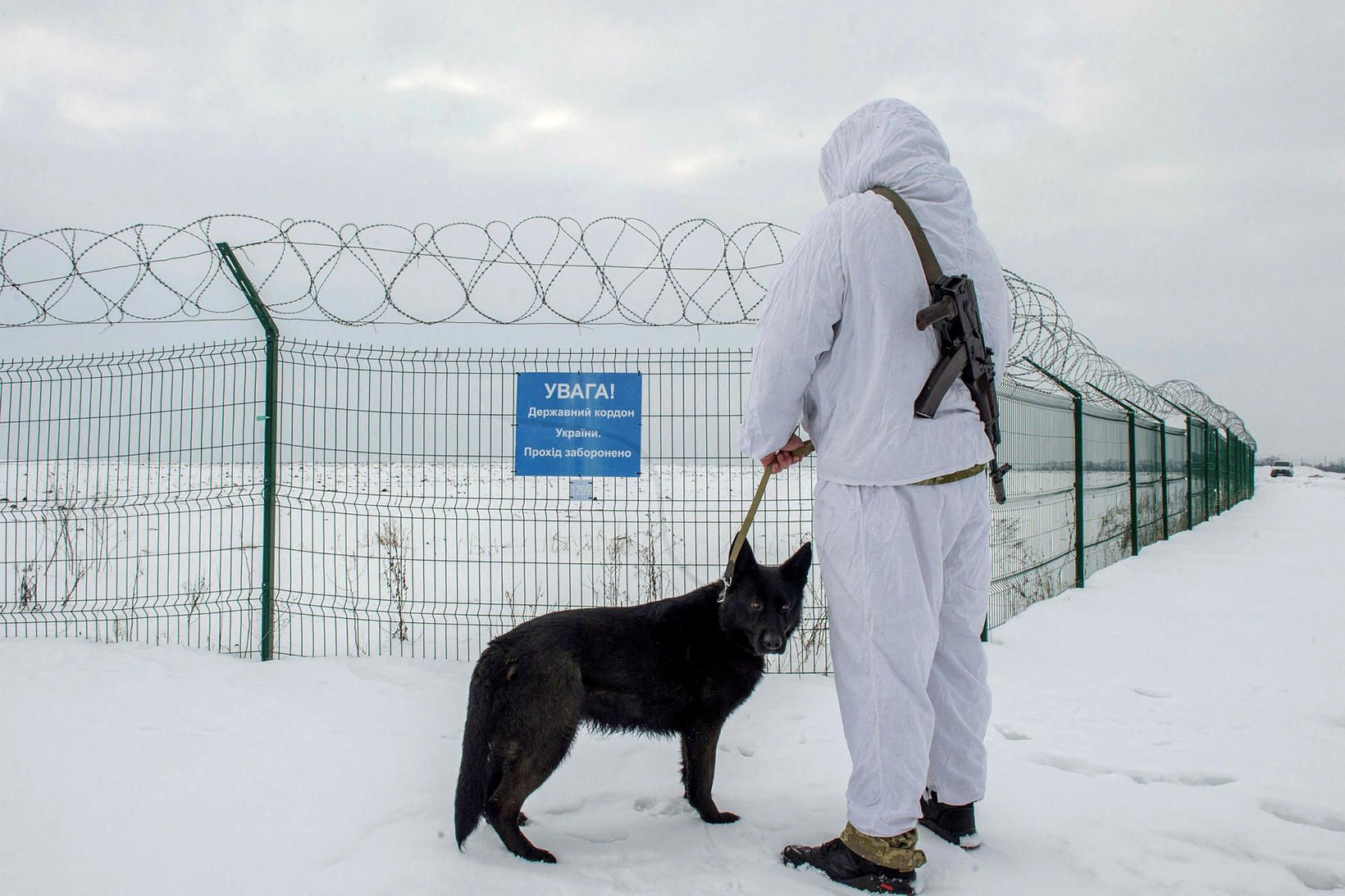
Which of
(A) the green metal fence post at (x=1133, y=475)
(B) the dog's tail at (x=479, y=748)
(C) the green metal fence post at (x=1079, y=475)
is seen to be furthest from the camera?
(A) the green metal fence post at (x=1133, y=475)

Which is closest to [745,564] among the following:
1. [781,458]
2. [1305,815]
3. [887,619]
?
[781,458]

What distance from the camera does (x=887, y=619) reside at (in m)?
2.10

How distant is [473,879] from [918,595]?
149cm

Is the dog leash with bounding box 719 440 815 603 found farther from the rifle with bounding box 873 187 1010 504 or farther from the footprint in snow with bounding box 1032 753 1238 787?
the footprint in snow with bounding box 1032 753 1238 787

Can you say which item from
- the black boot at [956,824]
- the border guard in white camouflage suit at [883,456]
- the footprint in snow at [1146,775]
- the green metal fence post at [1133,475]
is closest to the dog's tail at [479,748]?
the border guard in white camouflage suit at [883,456]

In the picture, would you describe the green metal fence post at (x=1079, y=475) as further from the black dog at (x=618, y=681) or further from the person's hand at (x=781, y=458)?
the person's hand at (x=781, y=458)

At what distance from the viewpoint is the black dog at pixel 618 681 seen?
2.39m

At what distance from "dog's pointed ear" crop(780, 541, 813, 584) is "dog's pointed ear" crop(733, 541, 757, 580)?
0.43 feet

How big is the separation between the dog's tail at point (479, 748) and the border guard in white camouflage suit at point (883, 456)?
3.07 ft

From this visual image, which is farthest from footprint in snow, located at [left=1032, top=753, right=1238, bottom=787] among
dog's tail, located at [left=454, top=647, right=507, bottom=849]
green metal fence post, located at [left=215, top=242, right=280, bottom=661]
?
green metal fence post, located at [left=215, top=242, right=280, bottom=661]

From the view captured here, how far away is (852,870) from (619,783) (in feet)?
3.80

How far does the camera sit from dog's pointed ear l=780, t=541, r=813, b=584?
9.22 feet

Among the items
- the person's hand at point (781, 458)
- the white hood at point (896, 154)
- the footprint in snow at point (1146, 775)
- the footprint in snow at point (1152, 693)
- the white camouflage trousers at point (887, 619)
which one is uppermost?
the white hood at point (896, 154)

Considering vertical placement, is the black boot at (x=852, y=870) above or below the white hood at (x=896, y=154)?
below
